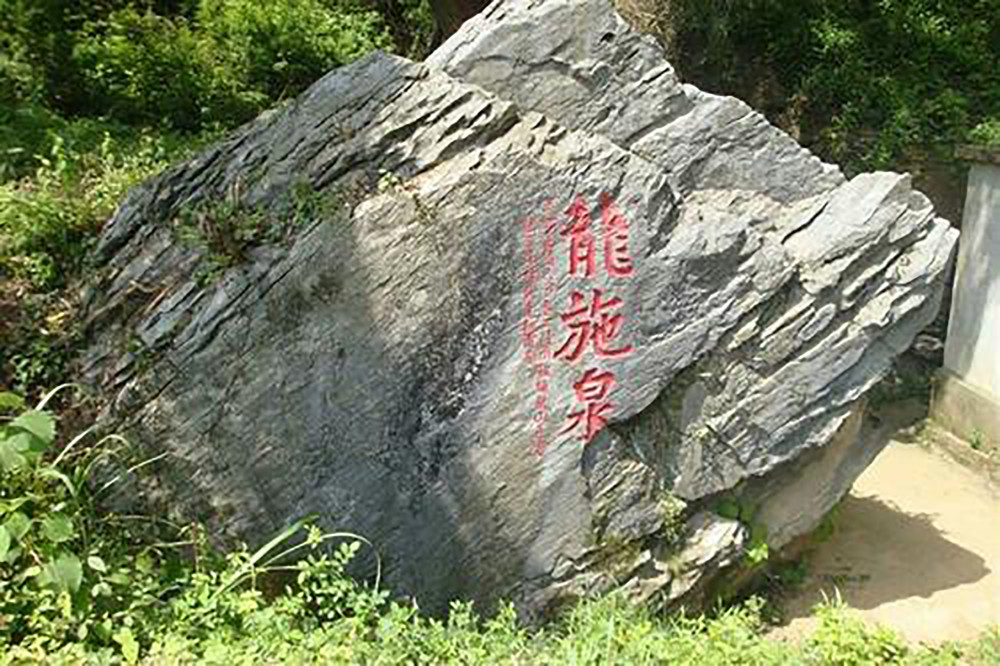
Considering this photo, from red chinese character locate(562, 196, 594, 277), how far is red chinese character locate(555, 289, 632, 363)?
0.13 metres

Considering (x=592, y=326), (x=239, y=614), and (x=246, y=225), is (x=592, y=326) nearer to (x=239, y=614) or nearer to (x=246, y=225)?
(x=246, y=225)

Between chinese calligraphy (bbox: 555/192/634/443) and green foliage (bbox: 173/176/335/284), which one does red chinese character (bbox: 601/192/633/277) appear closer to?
chinese calligraphy (bbox: 555/192/634/443)

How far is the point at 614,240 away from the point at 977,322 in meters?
4.28

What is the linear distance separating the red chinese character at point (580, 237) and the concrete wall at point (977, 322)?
13.9 ft

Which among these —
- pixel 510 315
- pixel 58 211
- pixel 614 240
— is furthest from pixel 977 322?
pixel 58 211

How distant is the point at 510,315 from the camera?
4.48m

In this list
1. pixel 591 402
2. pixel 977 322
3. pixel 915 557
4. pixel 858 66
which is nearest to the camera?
pixel 591 402

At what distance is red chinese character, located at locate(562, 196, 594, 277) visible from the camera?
451 cm

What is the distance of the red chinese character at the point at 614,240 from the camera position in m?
4.53

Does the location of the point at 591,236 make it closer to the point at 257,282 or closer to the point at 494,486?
the point at 494,486

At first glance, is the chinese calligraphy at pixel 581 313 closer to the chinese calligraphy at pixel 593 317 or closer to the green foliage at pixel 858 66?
the chinese calligraphy at pixel 593 317

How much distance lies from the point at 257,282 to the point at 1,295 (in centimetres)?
146

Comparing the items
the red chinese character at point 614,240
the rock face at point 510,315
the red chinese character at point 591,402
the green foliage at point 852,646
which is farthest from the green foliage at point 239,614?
the red chinese character at point 614,240

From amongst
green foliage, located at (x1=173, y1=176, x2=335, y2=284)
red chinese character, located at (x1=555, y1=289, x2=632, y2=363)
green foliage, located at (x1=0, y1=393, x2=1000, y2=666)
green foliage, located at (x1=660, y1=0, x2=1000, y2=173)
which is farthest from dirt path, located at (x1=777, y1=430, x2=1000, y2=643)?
green foliage, located at (x1=660, y1=0, x2=1000, y2=173)
